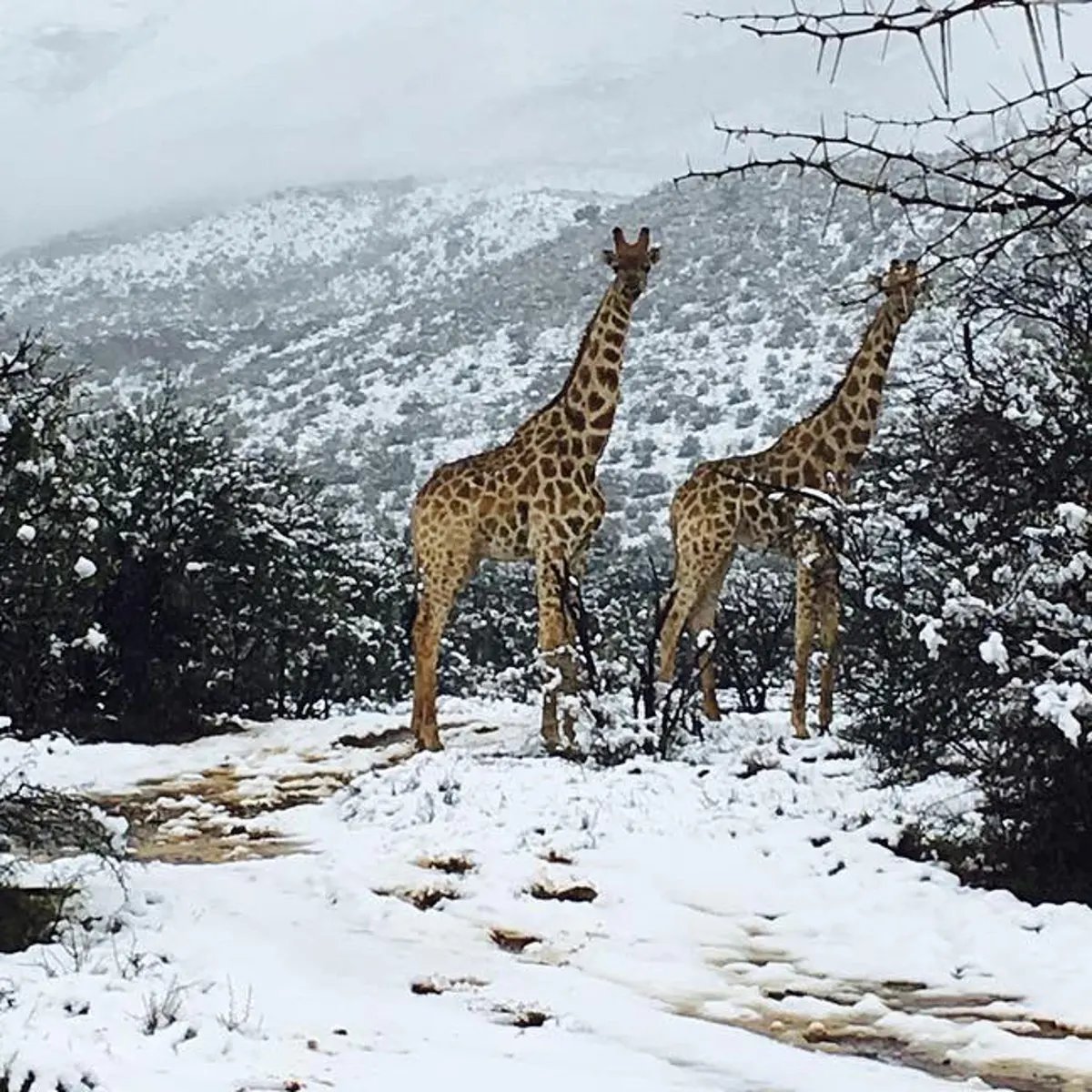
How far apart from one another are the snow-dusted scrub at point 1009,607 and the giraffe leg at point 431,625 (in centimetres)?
359

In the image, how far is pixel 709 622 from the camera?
12742mm

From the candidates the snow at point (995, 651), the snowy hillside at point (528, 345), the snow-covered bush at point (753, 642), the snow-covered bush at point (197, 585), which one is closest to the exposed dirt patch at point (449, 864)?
the snow at point (995, 651)

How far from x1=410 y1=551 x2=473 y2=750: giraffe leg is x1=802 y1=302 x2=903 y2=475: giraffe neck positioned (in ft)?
9.73

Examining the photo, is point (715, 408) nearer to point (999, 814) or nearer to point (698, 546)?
point (698, 546)

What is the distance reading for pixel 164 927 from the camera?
6.27 metres

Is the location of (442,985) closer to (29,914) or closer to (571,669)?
(29,914)

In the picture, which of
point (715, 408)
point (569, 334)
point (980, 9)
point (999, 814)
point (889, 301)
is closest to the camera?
point (980, 9)

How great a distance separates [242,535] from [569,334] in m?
59.3

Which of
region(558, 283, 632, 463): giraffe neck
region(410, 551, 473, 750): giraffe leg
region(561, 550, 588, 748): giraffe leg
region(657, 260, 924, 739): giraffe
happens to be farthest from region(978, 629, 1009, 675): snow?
region(410, 551, 473, 750): giraffe leg

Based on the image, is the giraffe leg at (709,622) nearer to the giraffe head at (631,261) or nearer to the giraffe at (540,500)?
the giraffe at (540,500)

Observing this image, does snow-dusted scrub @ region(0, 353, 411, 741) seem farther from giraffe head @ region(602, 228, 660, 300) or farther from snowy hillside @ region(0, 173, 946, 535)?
snowy hillside @ region(0, 173, 946, 535)

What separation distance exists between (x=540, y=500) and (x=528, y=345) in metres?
63.4

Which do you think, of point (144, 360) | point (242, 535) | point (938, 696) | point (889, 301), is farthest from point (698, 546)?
point (144, 360)

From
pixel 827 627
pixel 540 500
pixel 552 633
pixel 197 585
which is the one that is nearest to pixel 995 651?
pixel 827 627
